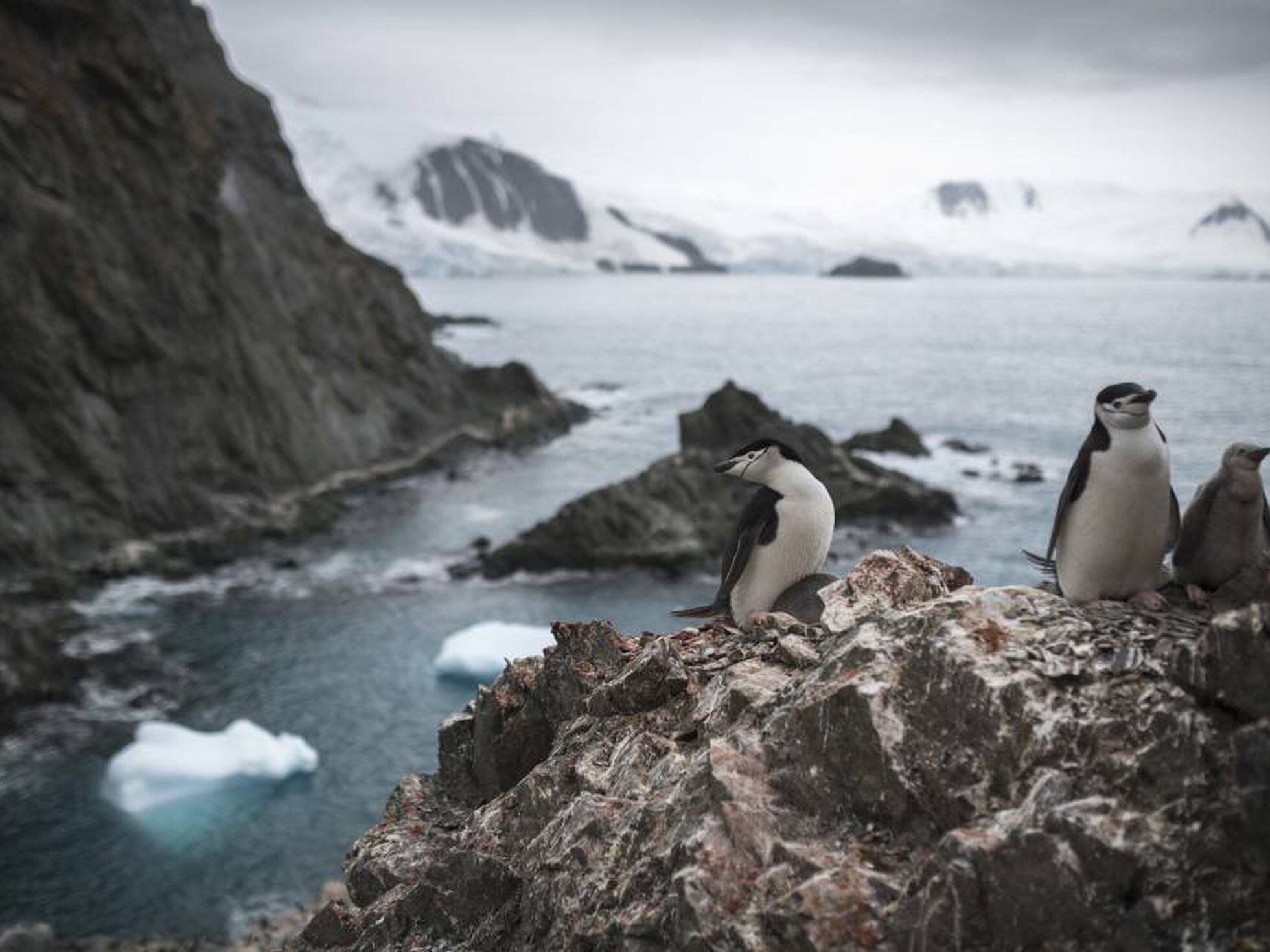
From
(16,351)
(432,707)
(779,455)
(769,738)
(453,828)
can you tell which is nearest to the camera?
(769,738)

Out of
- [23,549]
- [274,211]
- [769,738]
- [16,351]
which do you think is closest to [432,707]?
[23,549]

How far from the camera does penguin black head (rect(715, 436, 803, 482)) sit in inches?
460

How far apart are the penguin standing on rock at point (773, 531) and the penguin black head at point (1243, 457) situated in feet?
11.8

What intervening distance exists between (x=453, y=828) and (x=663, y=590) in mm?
37377

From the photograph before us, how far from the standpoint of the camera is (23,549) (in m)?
46.5

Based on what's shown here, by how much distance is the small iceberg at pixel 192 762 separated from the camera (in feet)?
103

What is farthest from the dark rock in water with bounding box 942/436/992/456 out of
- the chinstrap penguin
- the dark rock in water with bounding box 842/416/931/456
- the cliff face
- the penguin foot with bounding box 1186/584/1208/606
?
the penguin foot with bounding box 1186/584/1208/606

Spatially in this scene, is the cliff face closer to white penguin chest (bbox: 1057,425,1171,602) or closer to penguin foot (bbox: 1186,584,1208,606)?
white penguin chest (bbox: 1057,425,1171,602)

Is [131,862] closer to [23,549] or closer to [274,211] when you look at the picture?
[23,549]

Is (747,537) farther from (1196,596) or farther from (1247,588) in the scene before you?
(1247,588)

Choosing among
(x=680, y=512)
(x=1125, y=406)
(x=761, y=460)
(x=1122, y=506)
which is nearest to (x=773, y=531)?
(x=761, y=460)

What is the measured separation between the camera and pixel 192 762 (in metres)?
32.2

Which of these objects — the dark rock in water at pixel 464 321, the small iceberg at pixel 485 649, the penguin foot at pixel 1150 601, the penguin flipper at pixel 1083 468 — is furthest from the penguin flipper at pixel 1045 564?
the dark rock in water at pixel 464 321

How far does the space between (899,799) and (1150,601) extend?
2670 mm
